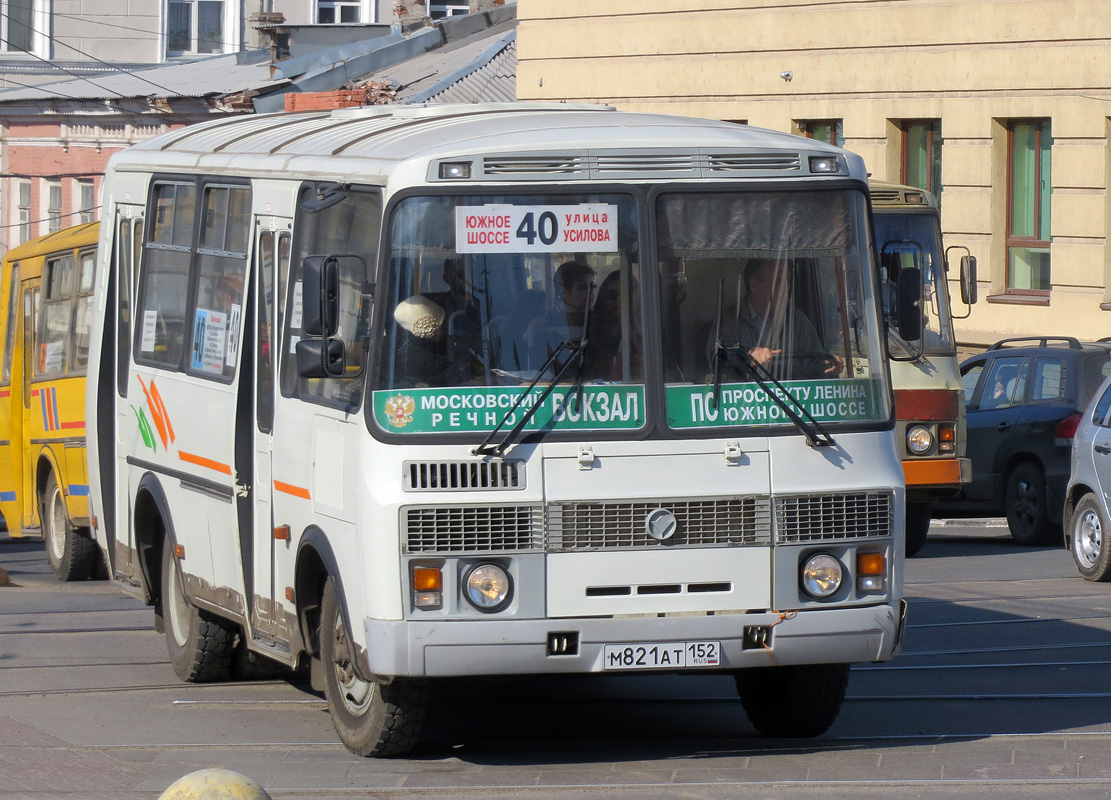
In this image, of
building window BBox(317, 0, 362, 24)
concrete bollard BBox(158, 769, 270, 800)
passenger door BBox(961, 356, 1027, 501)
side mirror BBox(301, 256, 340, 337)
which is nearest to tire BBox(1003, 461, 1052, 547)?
passenger door BBox(961, 356, 1027, 501)

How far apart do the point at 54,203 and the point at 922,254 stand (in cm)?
2494

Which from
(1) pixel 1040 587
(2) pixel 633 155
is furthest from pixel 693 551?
(1) pixel 1040 587

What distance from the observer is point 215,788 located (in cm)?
561

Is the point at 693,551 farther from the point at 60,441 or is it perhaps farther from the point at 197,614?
the point at 60,441

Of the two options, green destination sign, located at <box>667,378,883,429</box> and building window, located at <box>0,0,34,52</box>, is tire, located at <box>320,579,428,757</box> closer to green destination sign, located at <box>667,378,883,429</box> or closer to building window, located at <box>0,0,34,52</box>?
green destination sign, located at <box>667,378,883,429</box>

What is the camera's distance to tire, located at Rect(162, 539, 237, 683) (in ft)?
32.3

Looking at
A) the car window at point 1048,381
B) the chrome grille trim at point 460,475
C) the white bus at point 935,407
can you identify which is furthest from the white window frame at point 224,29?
the chrome grille trim at point 460,475

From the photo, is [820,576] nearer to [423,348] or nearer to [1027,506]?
[423,348]

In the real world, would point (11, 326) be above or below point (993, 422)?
above

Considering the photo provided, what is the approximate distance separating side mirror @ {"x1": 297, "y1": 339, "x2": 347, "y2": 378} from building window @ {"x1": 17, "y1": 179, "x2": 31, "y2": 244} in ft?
104

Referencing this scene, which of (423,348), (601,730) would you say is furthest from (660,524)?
(601,730)

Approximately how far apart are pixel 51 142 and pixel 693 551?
103ft

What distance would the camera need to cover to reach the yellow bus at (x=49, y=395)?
15.8m

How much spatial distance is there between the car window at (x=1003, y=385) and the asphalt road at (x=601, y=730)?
4995 millimetres
